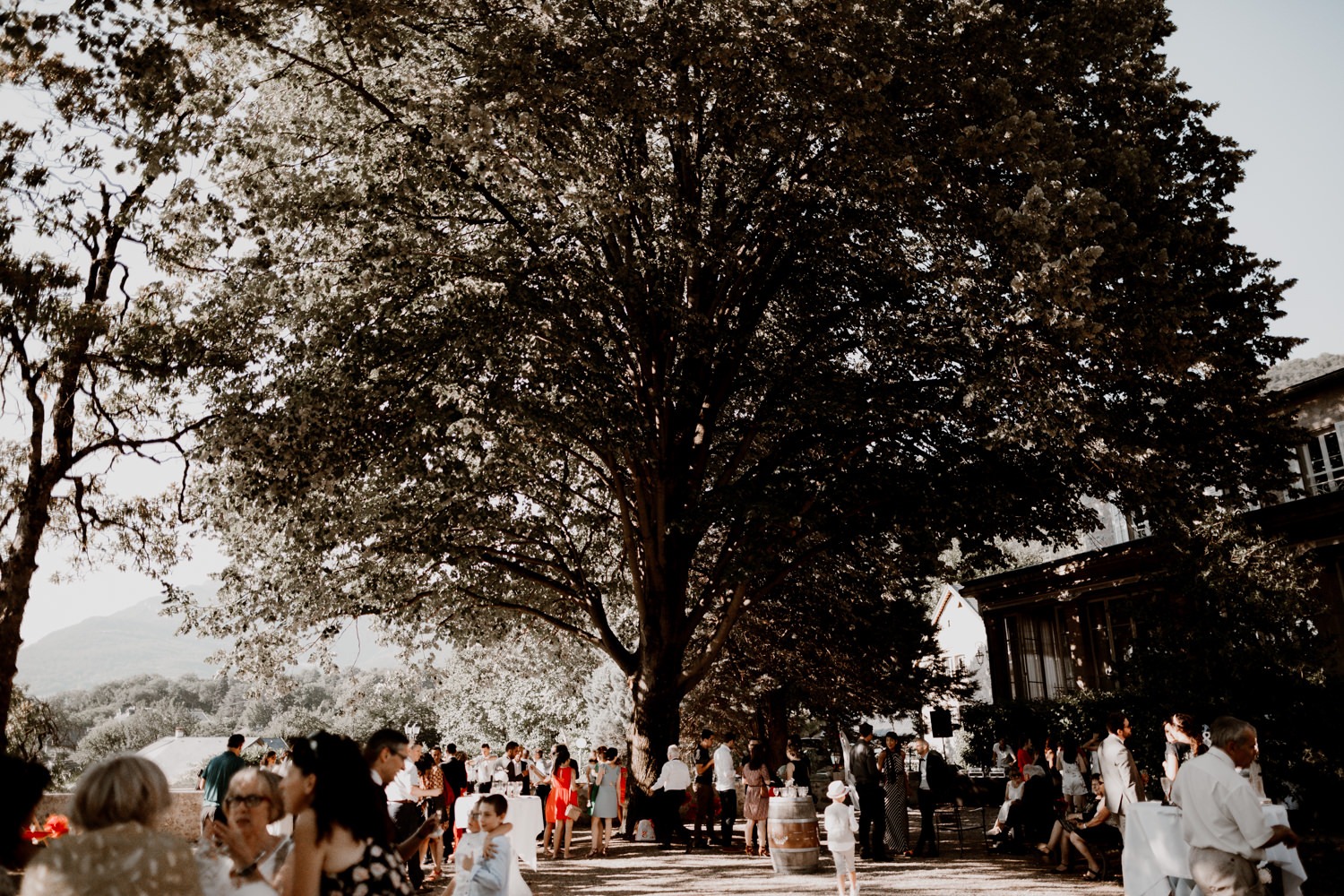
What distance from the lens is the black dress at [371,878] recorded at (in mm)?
4441

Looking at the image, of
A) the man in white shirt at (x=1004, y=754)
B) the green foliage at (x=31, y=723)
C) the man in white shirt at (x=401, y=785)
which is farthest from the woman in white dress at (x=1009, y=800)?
the green foliage at (x=31, y=723)

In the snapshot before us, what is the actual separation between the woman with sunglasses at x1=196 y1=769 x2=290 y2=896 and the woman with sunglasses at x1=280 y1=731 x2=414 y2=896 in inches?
11.3

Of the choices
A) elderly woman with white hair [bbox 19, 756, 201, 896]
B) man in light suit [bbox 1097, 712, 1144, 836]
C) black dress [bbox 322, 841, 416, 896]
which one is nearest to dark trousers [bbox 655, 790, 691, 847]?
man in light suit [bbox 1097, 712, 1144, 836]

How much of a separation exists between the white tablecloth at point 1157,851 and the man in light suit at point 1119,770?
2.22 meters

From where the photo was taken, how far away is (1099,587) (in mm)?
25000

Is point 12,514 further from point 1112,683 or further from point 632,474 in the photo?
point 1112,683

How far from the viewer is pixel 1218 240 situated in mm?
14812

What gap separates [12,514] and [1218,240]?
1986 centimetres

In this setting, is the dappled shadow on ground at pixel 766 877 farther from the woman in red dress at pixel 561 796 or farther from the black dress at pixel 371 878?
the black dress at pixel 371 878

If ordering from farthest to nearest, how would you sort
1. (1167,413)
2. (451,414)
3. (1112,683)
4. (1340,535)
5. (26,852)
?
(1112,683)
(1340,535)
(451,414)
(1167,413)
(26,852)

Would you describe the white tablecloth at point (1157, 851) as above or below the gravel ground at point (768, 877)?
above

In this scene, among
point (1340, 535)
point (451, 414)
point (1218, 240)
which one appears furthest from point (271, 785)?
point (1340, 535)

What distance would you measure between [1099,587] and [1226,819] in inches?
803

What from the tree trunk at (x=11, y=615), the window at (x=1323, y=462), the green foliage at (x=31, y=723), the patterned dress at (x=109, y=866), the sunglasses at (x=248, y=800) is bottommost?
the patterned dress at (x=109, y=866)
